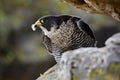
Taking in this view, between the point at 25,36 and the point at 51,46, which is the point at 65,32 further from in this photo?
the point at 25,36

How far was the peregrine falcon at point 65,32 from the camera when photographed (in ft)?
15.3

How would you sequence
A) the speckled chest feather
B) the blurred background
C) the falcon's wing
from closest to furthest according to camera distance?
the speckled chest feather < the falcon's wing < the blurred background

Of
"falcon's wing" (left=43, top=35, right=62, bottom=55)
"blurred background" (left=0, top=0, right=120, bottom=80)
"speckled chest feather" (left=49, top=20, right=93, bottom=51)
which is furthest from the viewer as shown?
"blurred background" (left=0, top=0, right=120, bottom=80)

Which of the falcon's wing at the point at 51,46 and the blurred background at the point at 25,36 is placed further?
the blurred background at the point at 25,36

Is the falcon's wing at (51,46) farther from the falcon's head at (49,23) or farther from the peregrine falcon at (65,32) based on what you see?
the falcon's head at (49,23)

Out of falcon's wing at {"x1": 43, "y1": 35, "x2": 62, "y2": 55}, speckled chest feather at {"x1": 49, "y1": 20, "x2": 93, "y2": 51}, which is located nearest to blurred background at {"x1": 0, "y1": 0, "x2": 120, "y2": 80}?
falcon's wing at {"x1": 43, "y1": 35, "x2": 62, "y2": 55}

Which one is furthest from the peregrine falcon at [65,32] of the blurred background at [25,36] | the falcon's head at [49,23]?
the blurred background at [25,36]

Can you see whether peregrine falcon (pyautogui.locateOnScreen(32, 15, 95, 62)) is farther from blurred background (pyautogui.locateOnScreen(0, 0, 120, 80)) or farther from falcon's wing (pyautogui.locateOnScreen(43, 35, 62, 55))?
blurred background (pyautogui.locateOnScreen(0, 0, 120, 80))

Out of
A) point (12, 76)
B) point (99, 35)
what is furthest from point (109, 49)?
point (12, 76)

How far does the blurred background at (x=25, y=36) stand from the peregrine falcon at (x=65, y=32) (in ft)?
15.8

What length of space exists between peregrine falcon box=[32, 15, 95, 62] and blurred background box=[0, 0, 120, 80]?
481 centimetres

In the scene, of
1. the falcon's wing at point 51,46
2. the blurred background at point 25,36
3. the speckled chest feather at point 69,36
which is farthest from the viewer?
the blurred background at point 25,36

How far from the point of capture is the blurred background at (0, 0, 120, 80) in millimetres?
9750

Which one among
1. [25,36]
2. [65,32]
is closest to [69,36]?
[65,32]
